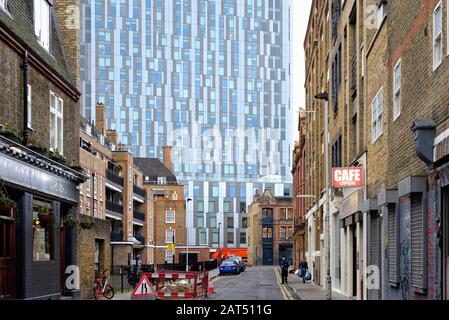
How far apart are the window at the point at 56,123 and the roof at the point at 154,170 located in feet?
317

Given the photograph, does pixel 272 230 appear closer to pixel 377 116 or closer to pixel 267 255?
pixel 267 255

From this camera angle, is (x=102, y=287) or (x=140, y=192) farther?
(x=140, y=192)

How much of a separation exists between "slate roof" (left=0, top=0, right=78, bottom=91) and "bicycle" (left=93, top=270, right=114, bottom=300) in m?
7.90

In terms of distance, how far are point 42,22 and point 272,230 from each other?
11192cm

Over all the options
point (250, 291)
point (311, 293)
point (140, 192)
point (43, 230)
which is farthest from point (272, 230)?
point (43, 230)

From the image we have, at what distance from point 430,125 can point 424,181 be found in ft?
5.76

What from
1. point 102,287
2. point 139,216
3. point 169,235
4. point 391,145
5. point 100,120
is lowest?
point 169,235

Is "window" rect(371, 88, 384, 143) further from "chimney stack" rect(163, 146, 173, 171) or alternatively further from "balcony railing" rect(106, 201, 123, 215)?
"chimney stack" rect(163, 146, 173, 171)

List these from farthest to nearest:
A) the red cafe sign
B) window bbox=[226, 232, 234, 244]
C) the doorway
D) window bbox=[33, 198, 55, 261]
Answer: window bbox=[226, 232, 234, 244], the red cafe sign, window bbox=[33, 198, 55, 261], the doorway

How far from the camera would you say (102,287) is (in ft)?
95.0

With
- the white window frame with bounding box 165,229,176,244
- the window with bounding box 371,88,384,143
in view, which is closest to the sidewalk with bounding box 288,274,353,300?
the window with bounding box 371,88,384,143

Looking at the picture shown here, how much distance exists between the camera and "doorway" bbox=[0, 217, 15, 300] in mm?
18359

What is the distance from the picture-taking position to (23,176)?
18.8 m
